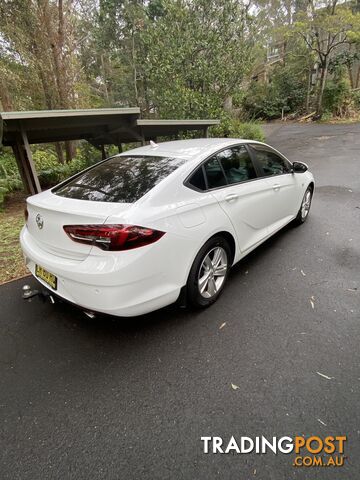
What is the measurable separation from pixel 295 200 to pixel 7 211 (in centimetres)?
626

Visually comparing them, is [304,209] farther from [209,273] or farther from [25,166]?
[25,166]

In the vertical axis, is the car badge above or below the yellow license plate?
above

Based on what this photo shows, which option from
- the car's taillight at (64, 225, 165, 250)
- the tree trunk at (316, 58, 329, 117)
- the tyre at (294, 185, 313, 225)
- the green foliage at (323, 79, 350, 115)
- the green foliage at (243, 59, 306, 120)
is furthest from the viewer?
the green foliage at (243, 59, 306, 120)

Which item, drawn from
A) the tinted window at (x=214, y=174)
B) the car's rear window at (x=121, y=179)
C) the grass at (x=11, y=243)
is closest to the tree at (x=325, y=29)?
the tinted window at (x=214, y=174)

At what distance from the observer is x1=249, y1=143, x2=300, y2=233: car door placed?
3318 millimetres

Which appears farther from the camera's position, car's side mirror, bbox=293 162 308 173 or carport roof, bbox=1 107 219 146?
carport roof, bbox=1 107 219 146

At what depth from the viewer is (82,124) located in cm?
616

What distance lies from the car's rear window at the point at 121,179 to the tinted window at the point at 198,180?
0.17 metres

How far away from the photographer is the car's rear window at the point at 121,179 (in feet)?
7.19

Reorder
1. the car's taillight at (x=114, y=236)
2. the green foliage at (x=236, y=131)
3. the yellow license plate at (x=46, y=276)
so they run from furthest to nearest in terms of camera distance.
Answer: the green foliage at (x=236, y=131), the yellow license plate at (x=46, y=276), the car's taillight at (x=114, y=236)

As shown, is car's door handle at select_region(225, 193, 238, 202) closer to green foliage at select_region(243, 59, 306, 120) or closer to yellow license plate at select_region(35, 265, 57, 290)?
yellow license plate at select_region(35, 265, 57, 290)

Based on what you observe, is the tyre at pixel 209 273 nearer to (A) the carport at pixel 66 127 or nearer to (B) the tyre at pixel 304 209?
(B) the tyre at pixel 304 209

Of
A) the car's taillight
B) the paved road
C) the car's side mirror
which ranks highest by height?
the car's taillight

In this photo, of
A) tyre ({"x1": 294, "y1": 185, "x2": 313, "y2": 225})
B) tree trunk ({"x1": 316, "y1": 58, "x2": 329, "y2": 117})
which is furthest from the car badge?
tree trunk ({"x1": 316, "y1": 58, "x2": 329, "y2": 117})
